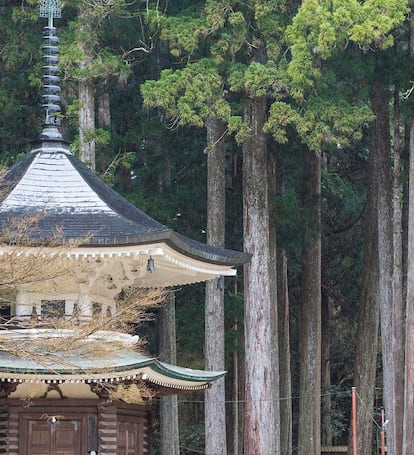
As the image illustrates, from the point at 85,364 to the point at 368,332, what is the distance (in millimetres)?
12880

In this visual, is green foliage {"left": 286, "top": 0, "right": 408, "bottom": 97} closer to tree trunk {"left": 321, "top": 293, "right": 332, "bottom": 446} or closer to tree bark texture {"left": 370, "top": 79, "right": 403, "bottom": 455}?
tree bark texture {"left": 370, "top": 79, "right": 403, "bottom": 455}

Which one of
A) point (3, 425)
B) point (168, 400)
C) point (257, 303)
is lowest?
point (168, 400)

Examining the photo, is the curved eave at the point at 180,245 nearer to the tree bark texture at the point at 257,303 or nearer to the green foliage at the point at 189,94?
the green foliage at the point at 189,94

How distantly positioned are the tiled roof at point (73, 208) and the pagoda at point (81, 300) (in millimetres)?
15

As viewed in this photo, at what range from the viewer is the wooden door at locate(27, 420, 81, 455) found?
57.2 feet

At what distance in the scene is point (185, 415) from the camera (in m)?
35.7

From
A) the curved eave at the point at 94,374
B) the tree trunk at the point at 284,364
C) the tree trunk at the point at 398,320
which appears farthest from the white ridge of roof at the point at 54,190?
the tree trunk at the point at 284,364

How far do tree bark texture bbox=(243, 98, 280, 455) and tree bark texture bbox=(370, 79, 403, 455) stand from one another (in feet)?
7.00

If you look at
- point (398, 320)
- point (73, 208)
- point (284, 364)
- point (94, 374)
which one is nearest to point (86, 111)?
point (73, 208)

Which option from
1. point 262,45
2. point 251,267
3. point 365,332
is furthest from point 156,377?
point 365,332

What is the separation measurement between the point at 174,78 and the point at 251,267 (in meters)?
3.85

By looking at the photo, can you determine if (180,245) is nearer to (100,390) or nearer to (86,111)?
(100,390)

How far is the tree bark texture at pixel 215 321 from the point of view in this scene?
24438 millimetres

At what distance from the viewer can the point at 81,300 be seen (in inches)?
704
